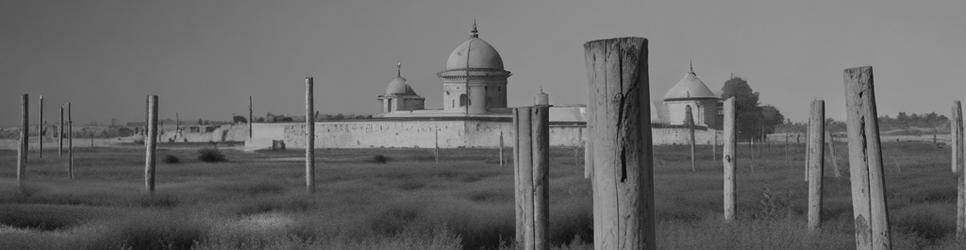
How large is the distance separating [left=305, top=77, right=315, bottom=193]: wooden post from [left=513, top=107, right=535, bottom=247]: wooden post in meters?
9.85

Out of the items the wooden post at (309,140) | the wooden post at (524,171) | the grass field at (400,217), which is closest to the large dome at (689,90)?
the grass field at (400,217)

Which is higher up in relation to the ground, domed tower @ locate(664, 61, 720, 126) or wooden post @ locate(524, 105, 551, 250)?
domed tower @ locate(664, 61, 720, 126)

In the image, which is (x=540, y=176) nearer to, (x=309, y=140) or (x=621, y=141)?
(x=621, y=141)

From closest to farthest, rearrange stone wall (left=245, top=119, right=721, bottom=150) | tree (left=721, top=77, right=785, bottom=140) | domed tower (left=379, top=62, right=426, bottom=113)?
stone wall (left=245, top=119, right=721, bottom=150) < tree (left=721, top=77, right=785, bottom=140) < domed tower (left=379, top=62, right=426, bottom=113)

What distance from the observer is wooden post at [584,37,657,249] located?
14.5ft

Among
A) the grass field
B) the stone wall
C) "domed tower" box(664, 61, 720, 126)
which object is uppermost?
"domed tower" box(664, 61, 720, 126)

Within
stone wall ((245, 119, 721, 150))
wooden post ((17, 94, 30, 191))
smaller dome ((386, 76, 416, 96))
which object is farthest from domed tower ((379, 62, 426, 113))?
wooden post ((17, 94, 30, 191))

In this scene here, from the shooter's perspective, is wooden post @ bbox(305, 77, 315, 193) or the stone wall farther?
the stone wall

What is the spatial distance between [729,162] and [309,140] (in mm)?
9867

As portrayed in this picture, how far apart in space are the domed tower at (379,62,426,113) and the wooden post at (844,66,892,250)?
237 feet

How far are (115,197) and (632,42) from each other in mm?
14920

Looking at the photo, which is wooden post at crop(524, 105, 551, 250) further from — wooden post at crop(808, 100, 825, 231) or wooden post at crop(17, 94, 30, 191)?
wooden post at crop(17, 94, 30, 191)

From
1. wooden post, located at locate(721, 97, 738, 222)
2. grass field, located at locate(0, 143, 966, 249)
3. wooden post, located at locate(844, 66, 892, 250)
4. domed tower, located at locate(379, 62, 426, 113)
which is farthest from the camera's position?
domed tower, located at locate(379, 62, 426, 113)

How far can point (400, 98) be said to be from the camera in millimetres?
79812
